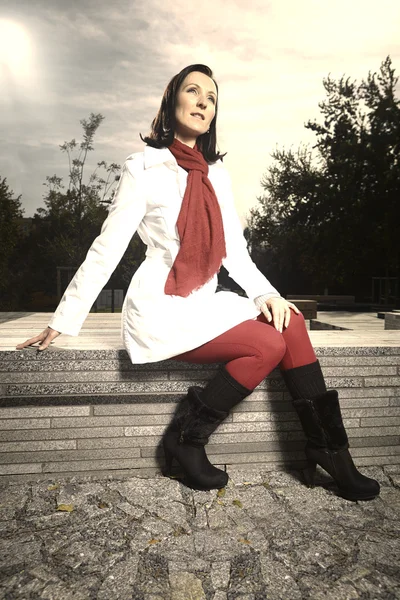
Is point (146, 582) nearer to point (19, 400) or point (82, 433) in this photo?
point (82, 433)

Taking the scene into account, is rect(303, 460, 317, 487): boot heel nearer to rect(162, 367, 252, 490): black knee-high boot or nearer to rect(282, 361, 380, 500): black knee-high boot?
rect(282, 361, 380, 500): black knee-high boot

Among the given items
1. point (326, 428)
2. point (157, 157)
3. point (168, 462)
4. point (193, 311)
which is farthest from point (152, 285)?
point (326, 428)

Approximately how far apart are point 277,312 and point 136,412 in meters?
0.82

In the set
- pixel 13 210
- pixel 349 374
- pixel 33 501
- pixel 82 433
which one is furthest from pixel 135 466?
pixel 13 210

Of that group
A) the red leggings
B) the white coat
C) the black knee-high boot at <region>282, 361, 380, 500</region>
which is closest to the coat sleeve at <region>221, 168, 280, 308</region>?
the white coat

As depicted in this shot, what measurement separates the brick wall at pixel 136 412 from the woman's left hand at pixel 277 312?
36cm

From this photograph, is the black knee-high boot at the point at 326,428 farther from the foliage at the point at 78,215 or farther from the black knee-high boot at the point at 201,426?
the foliage at the point at 78,215

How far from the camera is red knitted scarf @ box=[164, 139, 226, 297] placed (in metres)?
2.33

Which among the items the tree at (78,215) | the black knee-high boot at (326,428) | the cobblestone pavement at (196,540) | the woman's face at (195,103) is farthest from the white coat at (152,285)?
the tree at (78,215)

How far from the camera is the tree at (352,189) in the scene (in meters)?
13.4

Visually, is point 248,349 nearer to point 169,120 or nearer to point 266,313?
point 266,313

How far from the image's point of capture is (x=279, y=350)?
226cm

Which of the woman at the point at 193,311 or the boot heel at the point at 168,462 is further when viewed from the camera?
the boot heel at the point at 168,462

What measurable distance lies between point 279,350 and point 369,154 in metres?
12.6
